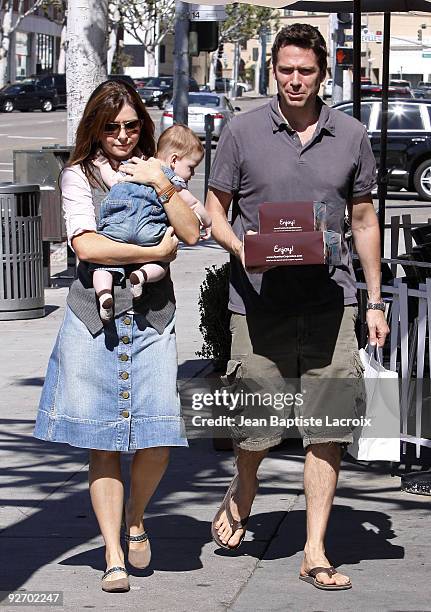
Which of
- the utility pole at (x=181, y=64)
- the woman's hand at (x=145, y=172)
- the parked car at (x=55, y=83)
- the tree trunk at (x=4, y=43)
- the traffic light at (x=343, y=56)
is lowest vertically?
the woman's hand at (x=145, y=172)

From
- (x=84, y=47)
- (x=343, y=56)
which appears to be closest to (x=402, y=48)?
(x=343, y=56)

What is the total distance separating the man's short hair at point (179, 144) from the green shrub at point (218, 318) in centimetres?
240

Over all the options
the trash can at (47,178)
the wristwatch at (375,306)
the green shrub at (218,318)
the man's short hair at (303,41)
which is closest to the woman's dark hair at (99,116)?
the man's short hair at (303,41)

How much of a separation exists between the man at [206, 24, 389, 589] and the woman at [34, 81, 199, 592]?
263 millimetres

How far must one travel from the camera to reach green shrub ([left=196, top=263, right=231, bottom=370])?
23.8 ft

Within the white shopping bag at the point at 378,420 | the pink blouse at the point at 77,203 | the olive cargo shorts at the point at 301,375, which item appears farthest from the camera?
the white shopping bag at the point at 378,420

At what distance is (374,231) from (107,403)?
→ 1181 millimetres

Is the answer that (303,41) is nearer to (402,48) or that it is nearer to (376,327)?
(376,327)

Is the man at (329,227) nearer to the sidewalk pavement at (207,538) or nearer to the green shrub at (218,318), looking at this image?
the sidewalk pavement at (207,538)

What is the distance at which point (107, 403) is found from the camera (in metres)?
4.64

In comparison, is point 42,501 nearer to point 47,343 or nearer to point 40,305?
point 47,343

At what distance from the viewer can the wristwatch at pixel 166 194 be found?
182 inches

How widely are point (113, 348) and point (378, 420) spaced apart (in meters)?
1.26

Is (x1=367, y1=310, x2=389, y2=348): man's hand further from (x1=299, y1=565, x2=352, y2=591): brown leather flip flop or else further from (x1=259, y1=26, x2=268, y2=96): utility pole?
(x1=259, y1=26, x2=268, y2=96): utility pole
